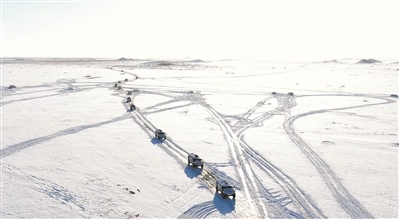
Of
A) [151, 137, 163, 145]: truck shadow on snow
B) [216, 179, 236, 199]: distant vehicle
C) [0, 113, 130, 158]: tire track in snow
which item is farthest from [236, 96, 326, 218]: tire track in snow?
[0, 113, 130, 158]: tire track in snow

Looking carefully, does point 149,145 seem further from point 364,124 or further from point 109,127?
point 364,124

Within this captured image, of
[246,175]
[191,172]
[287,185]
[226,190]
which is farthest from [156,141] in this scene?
[287,185]

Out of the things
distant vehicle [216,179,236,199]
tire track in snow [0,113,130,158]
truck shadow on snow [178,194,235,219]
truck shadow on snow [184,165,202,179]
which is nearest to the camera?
truck shadow on snow [178,194,235,219]

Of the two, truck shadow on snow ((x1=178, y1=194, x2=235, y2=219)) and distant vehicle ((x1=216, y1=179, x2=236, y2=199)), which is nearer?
truck shadow on snow ((x1=178, y1=194, x2=235, y2=219))


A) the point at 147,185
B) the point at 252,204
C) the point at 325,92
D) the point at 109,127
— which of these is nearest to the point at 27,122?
the point at 109,127

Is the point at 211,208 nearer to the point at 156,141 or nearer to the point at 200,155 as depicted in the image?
the point at 200,155

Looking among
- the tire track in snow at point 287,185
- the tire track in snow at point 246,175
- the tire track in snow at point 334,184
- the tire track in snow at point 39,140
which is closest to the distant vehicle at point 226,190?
the tire track in snow at point 246,175

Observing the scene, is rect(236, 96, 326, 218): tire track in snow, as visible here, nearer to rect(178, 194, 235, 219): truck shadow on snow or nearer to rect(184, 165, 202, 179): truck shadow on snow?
rect(178, 194, 235, 219): truck shadow on snow

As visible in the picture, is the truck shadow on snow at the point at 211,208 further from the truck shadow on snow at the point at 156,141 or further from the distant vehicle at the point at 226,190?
the truck shadow on snow at the point at 156,141

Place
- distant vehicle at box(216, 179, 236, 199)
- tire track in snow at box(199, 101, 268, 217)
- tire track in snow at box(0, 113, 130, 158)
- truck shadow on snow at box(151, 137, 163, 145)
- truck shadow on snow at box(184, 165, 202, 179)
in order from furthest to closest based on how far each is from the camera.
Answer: truck shadow on snow at box(151, 137, 163, 145)
tire track in snow at box(0, 113, 130, 158)
truck shadow on snow at box(184, 165, 202, 179)
distant vehicle at box(216, 179, 236, 199)
tire track in snow at box(199, 101, 268, 217)
